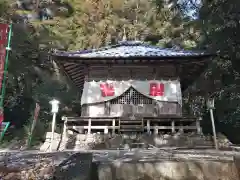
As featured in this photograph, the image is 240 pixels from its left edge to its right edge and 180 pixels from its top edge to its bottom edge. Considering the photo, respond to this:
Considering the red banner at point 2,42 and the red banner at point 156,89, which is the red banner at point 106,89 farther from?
the red banner at point 2,42

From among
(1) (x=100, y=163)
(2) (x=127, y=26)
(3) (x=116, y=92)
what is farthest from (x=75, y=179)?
(2) (x=127, y=26)

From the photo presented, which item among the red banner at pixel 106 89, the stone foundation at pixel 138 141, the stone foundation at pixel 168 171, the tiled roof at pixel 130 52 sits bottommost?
the stone foundation at pixel 168 171

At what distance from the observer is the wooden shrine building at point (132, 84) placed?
13.5m

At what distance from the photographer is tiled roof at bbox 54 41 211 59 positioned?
13391mm

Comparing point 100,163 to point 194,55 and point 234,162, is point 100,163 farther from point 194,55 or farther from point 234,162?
point 194,55

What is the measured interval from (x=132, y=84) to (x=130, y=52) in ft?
6.08

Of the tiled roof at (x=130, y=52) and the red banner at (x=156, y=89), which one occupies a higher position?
the tiled roof at (x=130, y=52)

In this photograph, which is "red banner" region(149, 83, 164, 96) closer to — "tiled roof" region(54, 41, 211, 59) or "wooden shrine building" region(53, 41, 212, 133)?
"wooden shrine building" region(53, 41, 212, 133)

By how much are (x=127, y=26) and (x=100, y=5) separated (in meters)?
4.02

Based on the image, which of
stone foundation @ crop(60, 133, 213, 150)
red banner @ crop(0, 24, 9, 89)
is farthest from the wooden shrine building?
red banner @ crop(0, 24, 9, 89)

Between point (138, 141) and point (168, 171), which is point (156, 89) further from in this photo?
point (168, 171)

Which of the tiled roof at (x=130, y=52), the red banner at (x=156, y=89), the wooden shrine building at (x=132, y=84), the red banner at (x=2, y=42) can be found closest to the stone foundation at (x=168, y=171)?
the red banner at (x=2, y=42)

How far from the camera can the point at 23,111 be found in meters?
24.1

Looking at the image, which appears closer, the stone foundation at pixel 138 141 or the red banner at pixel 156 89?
the stone foundation at pixel 138 141
